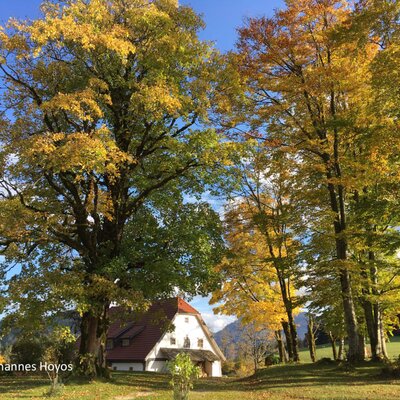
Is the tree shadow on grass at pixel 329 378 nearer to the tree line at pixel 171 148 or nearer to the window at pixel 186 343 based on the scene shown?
the tree line at pixel 171 148

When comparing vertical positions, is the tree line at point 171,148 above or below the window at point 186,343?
above

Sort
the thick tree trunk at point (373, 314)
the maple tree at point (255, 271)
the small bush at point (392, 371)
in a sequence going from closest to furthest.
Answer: the small bush at point (392, 371) < the thick tree trunk at point (373, 314) < the maple tree at point (255, 271)

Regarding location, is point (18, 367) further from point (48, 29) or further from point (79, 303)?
point (48, 29)

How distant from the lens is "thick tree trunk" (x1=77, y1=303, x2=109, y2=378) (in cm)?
1653

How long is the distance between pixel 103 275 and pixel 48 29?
350 inches

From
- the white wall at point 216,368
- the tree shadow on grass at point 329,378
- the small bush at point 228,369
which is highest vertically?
the tree shadow on grass at point 329,378

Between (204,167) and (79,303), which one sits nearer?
(79,303)

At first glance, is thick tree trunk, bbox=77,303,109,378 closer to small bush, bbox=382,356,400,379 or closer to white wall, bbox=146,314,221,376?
small bush, bbox=382,356,400,379

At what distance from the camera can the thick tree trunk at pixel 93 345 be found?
16.5 meters

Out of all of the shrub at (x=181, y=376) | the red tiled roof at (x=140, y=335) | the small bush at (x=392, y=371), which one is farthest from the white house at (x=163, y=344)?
the shrub at (x=181, y=376)

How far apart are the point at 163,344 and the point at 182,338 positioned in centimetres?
307

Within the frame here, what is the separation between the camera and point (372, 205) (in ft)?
49.2

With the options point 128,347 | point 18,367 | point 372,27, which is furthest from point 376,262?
point 128,347

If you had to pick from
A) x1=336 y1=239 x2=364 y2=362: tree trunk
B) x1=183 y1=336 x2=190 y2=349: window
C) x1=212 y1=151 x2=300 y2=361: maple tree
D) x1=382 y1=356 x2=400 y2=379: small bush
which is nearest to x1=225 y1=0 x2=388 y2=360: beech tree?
x1=336 y1=239 x2=364 y2=362: tree trunk
